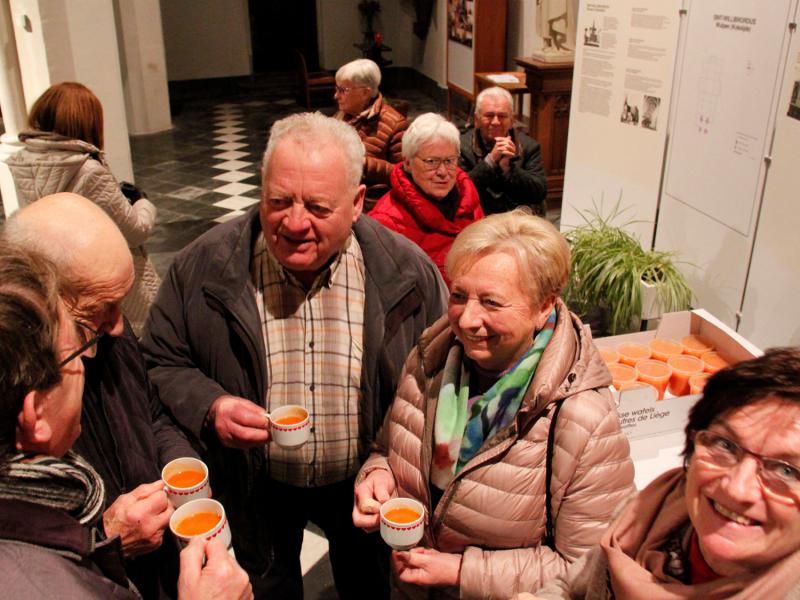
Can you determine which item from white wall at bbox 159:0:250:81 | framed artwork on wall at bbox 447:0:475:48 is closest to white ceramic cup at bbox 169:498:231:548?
framed artwork on wall at bbox 447:0:475:48

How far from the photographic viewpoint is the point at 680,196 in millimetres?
4703

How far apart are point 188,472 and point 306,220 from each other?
71 cm

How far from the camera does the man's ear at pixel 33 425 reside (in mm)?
1139

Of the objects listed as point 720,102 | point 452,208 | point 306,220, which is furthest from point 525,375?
point 720,102

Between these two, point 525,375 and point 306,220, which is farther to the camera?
point 306,220

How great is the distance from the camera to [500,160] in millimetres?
4238

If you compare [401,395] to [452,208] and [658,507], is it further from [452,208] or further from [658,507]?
[452,208]

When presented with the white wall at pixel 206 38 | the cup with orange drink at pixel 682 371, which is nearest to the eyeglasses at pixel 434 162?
the cup with orange drink at pixel 682 371

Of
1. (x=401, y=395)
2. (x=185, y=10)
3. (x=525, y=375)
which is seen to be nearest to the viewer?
(x=525, y=375)

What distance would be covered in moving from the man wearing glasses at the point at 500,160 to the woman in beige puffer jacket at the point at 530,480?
2464 millimetres

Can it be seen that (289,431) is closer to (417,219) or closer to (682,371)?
(682,371)

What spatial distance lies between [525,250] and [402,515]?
0.69 meters

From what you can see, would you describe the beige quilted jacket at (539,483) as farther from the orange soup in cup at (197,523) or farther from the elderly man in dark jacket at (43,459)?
the elderly man in dark jacket at (43,459)

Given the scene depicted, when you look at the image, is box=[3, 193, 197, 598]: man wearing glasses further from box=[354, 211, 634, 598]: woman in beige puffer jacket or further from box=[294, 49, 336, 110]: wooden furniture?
Answer: box=[294, 49, 336, 110]: wooden furniture
